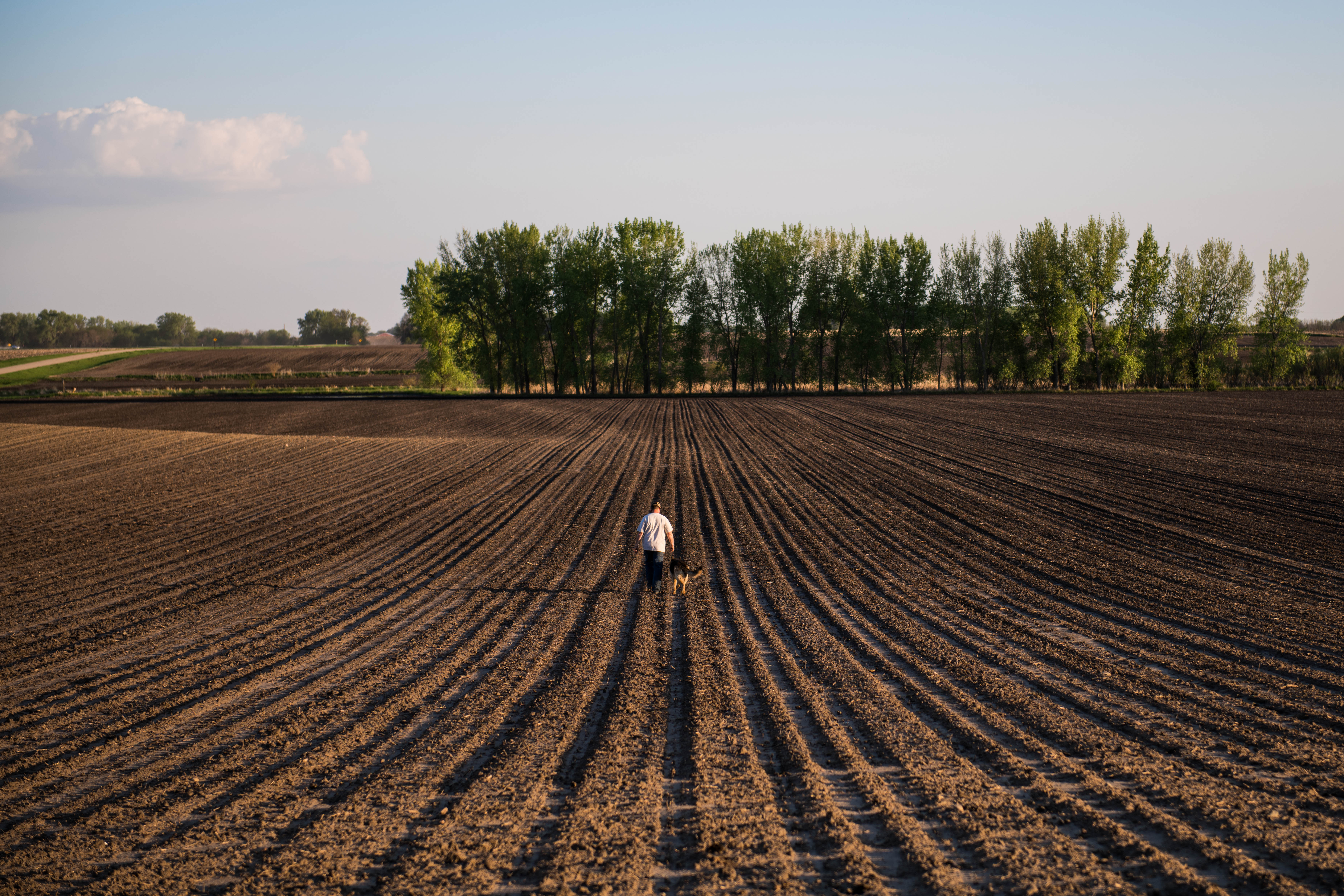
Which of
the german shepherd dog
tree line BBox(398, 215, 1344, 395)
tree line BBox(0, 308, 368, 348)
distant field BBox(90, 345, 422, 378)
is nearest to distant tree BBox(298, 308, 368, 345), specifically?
tree line BBox(0, 308, 368, 348)

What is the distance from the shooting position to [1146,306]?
59406mm

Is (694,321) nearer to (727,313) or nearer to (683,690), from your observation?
(727,313)

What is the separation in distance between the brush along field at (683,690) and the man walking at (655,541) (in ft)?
1.13

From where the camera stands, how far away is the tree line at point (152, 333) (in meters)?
147

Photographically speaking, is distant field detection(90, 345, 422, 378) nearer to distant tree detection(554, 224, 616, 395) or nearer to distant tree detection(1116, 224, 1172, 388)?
distant tree detection(554, 224, 616, 395)

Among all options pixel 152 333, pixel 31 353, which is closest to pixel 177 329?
pixel 152 333

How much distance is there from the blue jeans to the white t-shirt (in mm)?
83

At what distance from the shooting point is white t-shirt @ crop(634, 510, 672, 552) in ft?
38.8

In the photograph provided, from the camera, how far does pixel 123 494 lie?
19469 mm

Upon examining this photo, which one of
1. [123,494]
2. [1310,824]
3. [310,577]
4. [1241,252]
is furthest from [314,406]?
[1241,252]

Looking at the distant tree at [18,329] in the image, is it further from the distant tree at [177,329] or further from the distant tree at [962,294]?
the distant tree at [962,294]

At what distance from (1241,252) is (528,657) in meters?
69.8

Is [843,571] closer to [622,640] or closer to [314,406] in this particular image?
[622,640]

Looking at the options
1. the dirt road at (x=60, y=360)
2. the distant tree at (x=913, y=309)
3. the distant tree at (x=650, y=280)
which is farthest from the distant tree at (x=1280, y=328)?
the dirt road at (x=60, y=360)
